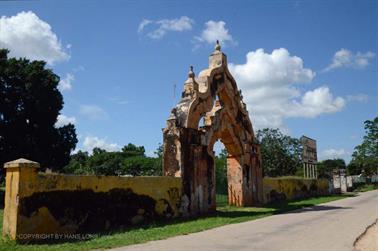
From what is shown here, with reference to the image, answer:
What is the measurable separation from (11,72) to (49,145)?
623 centimetres

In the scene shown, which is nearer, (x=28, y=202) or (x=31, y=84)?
(x=28, y=202)

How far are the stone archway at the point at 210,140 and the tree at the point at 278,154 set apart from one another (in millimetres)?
28490

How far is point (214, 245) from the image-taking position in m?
10.0

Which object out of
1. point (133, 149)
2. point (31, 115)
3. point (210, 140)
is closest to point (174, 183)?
point (210, 140)

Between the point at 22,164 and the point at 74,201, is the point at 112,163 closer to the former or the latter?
the point at 74,201

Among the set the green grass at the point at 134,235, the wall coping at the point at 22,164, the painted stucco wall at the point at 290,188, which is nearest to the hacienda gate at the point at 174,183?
the wall coping at the point at 22,164

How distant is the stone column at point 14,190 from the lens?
405 inches

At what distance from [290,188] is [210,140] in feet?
47.0

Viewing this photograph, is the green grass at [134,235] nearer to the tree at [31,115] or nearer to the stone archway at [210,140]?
the stone archway at [210,140]

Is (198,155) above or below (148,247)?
above

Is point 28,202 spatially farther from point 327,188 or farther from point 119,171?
point 119,171

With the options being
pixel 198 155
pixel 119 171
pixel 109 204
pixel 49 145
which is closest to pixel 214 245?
pixel 109 204

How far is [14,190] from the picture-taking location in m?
10.5

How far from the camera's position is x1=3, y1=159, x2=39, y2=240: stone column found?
33.7 ft
